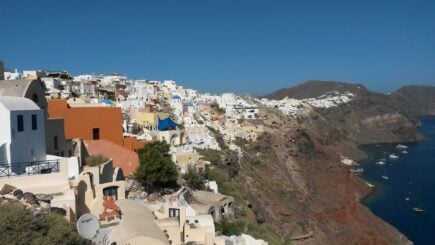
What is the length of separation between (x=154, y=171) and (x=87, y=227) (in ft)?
33.7

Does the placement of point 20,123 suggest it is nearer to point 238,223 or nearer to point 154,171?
point 154,171

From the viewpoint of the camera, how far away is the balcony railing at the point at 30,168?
12641 mm

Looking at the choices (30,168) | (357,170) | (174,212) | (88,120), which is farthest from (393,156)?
(30,168)

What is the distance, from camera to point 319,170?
6109cm

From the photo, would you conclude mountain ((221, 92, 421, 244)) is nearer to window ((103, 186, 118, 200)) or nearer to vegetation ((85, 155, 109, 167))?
vegetation ((85, 155, 109, 167))

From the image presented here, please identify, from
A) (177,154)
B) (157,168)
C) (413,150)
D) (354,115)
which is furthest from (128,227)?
(354,115)

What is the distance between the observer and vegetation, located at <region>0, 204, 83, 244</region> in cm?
841

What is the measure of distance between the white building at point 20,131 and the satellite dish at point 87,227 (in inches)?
180

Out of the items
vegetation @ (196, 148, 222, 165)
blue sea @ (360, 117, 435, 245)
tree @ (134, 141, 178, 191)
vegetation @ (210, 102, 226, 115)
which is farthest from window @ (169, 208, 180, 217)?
vegetation @ (210, 102, 226, 115)

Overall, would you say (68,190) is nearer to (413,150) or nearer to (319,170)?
(319,170)

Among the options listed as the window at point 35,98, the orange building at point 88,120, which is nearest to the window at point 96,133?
the orange building at point 88,120

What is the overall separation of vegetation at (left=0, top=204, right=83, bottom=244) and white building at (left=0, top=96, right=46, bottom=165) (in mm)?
4363

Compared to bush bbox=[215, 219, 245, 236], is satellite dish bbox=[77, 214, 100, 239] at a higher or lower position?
higher

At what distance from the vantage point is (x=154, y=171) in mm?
20344
